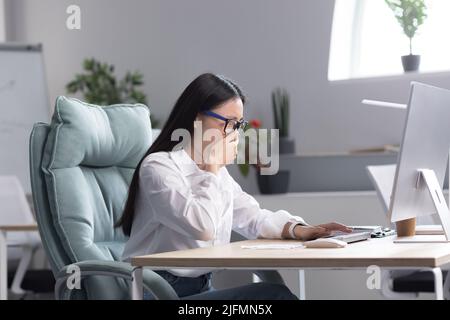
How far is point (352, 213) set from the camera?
453 centimetres

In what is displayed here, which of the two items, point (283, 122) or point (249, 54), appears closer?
point (283, 122)

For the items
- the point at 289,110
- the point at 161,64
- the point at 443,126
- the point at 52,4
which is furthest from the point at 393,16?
the point at 443,126

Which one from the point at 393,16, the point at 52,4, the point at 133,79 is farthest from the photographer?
the point at 52,4

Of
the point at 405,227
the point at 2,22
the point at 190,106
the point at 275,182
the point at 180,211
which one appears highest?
the point at 2,22

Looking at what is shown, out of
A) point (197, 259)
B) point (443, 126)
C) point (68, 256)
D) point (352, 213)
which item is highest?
point (443, 126)

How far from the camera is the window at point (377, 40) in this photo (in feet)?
Answer: 16.1

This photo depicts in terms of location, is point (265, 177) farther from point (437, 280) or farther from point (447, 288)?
point (437, 280)

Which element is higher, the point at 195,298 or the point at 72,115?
the point at 72,115

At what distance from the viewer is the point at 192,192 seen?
224cm

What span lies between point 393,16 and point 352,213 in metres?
1.28

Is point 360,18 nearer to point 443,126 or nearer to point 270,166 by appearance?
point 270,166

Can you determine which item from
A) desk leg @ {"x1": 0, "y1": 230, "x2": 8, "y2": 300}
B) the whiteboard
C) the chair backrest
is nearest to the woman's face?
the chair backrest

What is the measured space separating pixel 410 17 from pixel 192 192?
292cm

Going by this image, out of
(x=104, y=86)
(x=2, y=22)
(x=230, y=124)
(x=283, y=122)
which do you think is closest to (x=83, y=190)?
(x=230, y=124)
